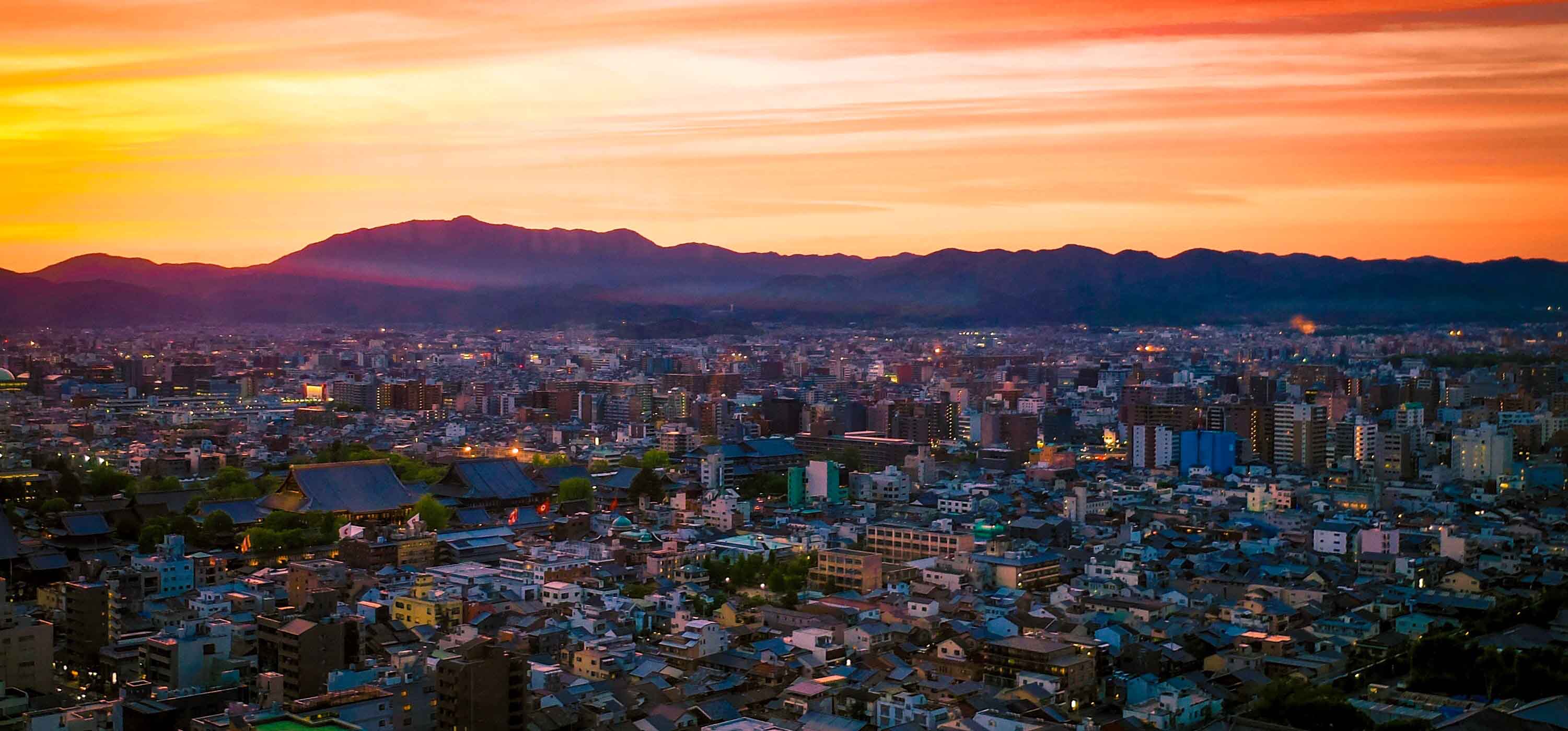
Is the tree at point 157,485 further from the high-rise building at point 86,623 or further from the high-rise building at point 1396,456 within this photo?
the high-rise building at point 1396,456

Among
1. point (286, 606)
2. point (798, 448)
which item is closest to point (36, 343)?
point (798, 448)

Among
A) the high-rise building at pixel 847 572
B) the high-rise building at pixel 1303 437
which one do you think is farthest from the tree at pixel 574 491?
the high-rise building at pixel 1303 437

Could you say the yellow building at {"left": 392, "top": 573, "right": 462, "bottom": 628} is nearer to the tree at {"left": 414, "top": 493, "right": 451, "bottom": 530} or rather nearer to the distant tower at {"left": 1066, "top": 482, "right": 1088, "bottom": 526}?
the tree at {"left": 414, "top": 493, "right": 451, "bottom": 530}

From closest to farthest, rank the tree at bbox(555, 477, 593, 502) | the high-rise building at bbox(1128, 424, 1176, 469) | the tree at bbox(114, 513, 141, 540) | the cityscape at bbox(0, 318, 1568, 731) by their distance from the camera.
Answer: the cityscape at bbox(0, 318, 1568, 731) → the tree at bbox(114, 513, 141, 540) → the tree at bbox(555, 477, 593, 502) → the high-rise building at bbox(1128, 424, 1176, 469)

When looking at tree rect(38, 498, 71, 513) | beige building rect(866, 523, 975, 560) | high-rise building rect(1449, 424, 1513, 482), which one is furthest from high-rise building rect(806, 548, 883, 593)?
high-rise building rect(1449, 424, 1513, 482)

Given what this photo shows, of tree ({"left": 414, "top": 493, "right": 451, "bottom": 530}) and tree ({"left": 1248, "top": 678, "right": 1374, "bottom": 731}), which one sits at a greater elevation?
tree ({"left": 414, "top": 493, "right": 451, "bottom": 530})

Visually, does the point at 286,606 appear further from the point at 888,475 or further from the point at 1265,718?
the point at 888,475
